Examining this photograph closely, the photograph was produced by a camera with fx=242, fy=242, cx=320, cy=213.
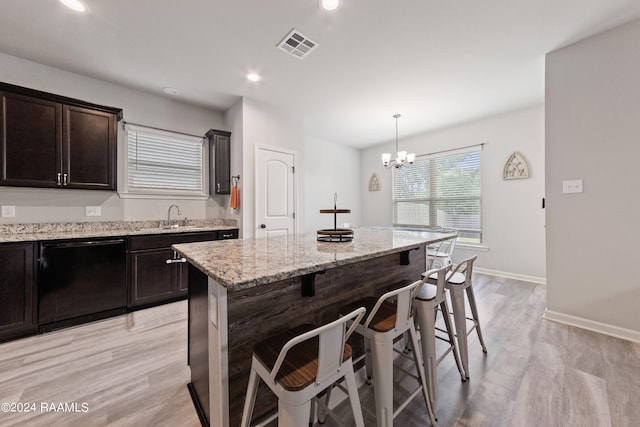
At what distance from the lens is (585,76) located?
238 centimetres

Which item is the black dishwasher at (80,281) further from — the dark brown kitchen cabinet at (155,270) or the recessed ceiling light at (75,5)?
the recessed ceiling light at (75,5)

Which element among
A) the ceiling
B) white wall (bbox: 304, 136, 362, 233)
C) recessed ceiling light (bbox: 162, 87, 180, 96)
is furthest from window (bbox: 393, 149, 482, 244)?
recessed ceiling light (bbox: 162, 87, 180, 96)

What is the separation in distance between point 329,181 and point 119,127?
387 cm

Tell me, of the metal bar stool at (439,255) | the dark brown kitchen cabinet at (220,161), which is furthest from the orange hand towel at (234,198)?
the metal bar stool at (439,255)

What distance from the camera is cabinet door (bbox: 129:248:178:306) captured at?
9.03 feet

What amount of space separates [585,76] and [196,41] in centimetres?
382

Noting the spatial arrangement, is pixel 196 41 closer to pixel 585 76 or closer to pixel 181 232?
pixel 181 232

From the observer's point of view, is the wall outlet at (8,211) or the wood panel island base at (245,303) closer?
the wood panel island base at (245,303)

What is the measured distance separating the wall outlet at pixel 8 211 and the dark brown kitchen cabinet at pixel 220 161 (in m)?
1.99

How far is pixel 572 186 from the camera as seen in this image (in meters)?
2.43

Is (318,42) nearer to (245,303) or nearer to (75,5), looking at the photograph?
(75,5)

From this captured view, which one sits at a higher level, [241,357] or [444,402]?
[241,357]

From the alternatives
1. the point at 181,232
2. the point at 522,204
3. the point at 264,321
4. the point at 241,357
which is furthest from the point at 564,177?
the point at 181,232

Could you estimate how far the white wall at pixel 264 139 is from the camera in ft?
11.3
